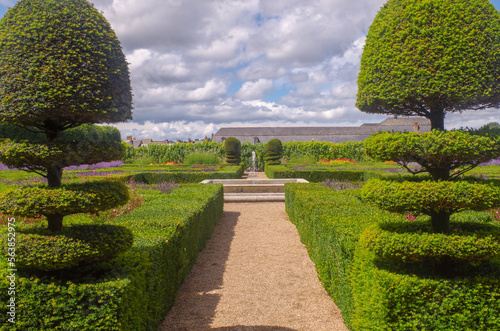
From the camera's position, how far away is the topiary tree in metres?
3.11

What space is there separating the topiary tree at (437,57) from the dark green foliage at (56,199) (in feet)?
8.98

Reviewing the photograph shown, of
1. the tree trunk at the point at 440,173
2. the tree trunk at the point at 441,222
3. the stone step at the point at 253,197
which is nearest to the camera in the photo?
the tree trunk at the point at 441,222

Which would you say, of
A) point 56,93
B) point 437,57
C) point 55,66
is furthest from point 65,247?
point 437,57

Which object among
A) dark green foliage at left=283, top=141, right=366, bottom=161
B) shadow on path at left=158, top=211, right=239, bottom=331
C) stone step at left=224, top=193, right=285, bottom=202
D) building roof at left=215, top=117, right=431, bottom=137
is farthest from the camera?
building roof at left=215, top=117, right=431, bottom=137

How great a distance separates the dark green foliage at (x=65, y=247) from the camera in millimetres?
2549

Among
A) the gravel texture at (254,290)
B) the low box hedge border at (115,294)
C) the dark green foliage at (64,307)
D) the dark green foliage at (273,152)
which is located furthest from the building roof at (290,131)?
the dark green foliage at (64,307)

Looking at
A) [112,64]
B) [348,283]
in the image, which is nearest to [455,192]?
[348,283]

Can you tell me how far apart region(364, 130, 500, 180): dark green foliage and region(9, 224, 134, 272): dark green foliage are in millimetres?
2445

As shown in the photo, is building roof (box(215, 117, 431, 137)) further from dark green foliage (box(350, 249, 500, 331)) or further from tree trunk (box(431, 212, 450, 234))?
dark green foliage (box(350, 249, 500, 331))

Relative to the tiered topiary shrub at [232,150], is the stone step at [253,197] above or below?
below

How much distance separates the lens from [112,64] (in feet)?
10.0

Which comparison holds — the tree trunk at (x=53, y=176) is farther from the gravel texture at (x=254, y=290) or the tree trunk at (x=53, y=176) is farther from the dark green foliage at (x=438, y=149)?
the dark green foliage at (x=438, y=149)

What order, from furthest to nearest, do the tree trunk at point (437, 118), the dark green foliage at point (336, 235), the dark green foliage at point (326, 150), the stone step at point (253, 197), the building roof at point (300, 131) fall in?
1. the building roof at point (300, 131)
2. the dark green foliage at point (326, 150)
3. the stone step at point (253, 197)
4. the dark green foliage at point (336, 235)
5. the tree trunk at point (437, 118)

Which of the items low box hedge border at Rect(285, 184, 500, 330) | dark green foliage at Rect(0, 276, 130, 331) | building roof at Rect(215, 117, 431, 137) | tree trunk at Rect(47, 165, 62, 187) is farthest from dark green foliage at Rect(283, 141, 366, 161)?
building roof at Rect(215, 117, 431, 137)
